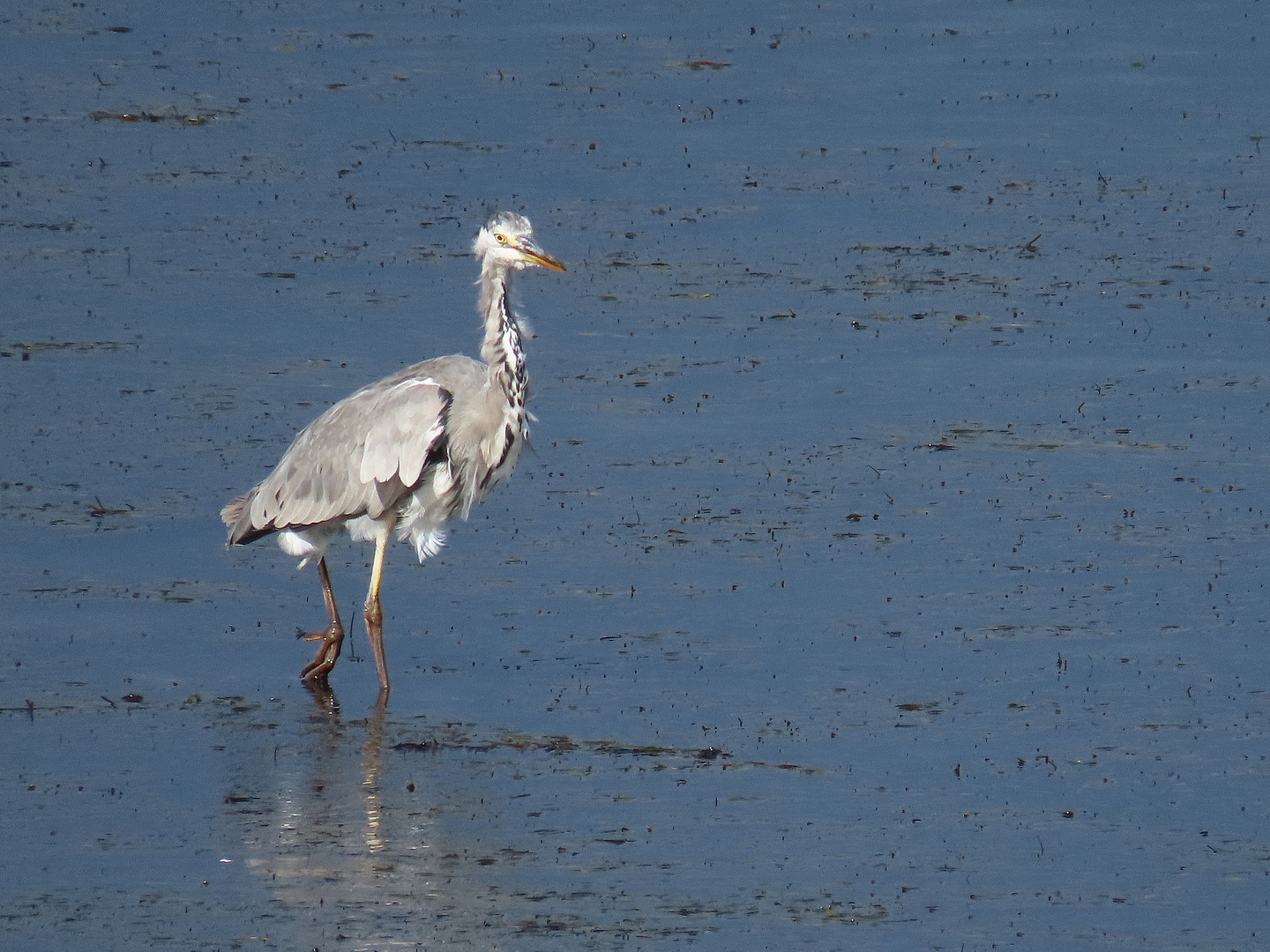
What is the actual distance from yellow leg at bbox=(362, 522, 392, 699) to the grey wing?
5.7 inches

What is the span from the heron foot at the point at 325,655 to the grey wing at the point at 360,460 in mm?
653

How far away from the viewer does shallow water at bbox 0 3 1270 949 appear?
8297 mm

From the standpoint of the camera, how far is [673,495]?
1266 cm

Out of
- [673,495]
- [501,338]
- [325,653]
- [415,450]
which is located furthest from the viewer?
[673,495]

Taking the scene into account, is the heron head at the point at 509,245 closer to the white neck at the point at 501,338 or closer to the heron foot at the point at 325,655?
the white neck at the point at 501,338

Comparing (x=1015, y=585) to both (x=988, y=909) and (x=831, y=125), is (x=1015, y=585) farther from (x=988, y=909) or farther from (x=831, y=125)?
(x=831, y=125)

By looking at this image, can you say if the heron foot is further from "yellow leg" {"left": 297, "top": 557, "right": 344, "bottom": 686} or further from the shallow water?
the shallow water

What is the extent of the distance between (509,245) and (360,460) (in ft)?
3.98

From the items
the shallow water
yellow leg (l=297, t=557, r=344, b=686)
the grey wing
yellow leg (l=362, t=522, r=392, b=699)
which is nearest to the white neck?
the grey wing

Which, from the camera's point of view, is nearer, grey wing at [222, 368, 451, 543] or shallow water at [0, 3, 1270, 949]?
shallow water at [0, 3, 1270, 949]

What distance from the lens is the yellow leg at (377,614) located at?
10227 millimetres

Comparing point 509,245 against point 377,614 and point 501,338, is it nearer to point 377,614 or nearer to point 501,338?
point 501,338

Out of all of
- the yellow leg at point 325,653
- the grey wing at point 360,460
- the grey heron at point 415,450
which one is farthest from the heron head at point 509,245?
the yellow leg at point 325,653

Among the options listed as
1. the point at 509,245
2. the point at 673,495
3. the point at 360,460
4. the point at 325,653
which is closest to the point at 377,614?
the point at 325,653
